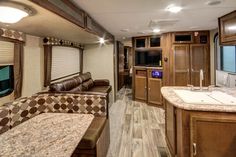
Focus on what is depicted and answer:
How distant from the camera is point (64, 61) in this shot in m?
4.85

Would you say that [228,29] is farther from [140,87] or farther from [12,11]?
[140,87]

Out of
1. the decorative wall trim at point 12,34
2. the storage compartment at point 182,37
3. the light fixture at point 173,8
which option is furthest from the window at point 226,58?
the decorative wall trim at point 12,34

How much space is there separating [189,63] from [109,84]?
2.49 metres

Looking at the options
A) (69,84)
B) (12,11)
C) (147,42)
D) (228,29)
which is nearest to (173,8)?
(228,29)

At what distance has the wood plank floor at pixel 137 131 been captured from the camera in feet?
9.41

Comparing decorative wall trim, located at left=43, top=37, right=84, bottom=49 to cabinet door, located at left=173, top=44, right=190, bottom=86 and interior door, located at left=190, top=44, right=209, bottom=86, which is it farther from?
interior door, located at left=190, top=44, right=209, bottom=86

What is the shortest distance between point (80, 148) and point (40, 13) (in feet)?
5.27

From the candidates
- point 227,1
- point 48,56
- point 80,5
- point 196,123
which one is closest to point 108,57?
point 48,56

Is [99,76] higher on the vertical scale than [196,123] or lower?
higher

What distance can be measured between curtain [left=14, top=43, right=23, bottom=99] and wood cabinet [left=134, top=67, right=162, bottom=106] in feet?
12.3

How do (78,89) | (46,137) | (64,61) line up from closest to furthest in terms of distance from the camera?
(46,137)
(78,89)
(64,61)

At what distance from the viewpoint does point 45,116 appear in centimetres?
214

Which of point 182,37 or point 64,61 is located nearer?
point 64,61

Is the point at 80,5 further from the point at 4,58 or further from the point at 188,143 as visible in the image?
the point at 188,143
